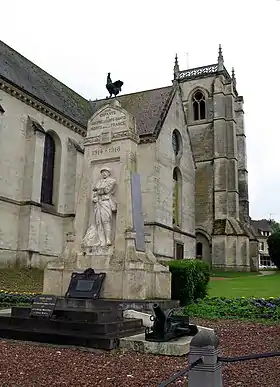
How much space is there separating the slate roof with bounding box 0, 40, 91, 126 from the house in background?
188ft

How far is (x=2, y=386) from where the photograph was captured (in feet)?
14.9

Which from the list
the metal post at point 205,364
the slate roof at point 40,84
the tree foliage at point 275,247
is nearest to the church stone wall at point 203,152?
the tree foliage at point 275,247

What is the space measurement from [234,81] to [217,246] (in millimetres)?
19180

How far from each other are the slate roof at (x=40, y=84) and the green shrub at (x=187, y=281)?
51.7 ft

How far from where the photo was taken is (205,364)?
3.60 meters

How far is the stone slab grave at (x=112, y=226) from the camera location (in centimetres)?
946

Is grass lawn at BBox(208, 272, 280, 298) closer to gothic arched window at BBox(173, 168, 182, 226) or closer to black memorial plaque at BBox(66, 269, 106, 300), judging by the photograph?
black memorial plaque at BBox(66, 269, 106, 300)

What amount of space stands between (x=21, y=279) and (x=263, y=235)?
73.7 meters

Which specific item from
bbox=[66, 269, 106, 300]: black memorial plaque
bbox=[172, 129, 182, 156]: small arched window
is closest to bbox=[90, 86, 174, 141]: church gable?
bbox=[172, 129, 182, 156]: small arched window

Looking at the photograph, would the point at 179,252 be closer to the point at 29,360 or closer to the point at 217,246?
the point at 217,246

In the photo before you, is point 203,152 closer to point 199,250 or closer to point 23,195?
point 199,250

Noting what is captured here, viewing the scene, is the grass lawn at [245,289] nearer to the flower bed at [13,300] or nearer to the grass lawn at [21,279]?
the flower bed at [13,300]

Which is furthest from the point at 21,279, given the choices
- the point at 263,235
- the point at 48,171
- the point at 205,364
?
the point at 263,235

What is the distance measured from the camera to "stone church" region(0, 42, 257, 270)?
929 inches
